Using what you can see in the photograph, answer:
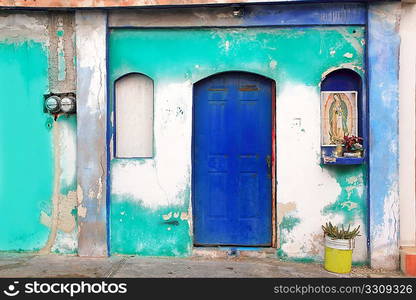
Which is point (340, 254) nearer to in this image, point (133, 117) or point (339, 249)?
point (339, 249)

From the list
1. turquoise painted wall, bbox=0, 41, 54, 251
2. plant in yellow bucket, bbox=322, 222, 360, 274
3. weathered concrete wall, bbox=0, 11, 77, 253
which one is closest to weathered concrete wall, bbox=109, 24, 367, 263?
plant in yellow bucket, bbox=322, 222, 360, 274

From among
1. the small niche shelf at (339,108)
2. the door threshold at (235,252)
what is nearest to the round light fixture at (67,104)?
the door threshold at (235,252)

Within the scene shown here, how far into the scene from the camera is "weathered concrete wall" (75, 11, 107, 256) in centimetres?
571

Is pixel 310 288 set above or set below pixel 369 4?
below

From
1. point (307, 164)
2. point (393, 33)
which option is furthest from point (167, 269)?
point (393, 33)

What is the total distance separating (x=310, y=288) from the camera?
4793 millimetres

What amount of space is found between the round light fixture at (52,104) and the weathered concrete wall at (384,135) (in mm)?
4167

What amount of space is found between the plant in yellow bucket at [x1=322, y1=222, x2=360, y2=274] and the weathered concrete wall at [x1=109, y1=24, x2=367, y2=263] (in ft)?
0.99

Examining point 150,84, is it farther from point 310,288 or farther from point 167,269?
point 310,288

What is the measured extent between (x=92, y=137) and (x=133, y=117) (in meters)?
0.63

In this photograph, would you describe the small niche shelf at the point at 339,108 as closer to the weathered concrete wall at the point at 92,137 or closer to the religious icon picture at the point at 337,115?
the religious icon picture at the point at 337,115

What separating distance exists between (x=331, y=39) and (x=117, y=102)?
3038mm

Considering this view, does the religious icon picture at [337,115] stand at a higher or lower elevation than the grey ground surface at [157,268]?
higher

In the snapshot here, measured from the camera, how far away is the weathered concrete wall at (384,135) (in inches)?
214
